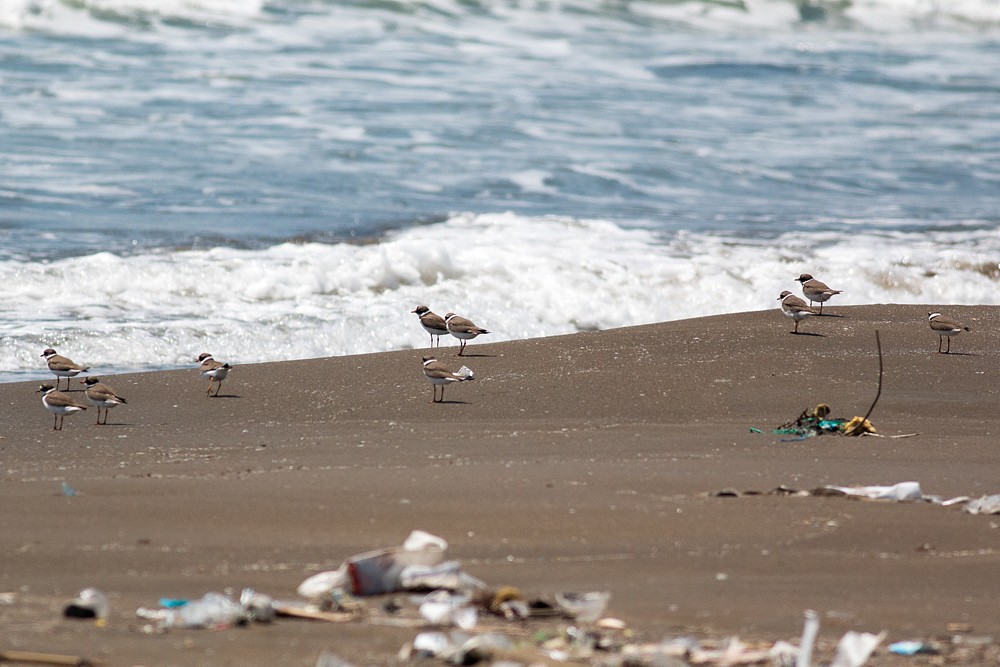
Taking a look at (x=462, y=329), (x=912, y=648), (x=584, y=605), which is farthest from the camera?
(x=462, y=329)

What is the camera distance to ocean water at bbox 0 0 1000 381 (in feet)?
39.6

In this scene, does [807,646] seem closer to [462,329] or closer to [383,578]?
[383,578]

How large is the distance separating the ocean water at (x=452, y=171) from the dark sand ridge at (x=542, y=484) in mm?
2153

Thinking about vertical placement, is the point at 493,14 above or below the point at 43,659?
above

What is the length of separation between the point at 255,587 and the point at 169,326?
6.58 m

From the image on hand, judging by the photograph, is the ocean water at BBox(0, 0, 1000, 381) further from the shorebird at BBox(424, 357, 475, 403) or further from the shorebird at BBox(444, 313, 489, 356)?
the shorebird at BBox(424, 357, 475, 403)

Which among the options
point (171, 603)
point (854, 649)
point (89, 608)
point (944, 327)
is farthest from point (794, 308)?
point (89, 608)

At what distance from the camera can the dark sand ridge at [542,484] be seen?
4.52 meters

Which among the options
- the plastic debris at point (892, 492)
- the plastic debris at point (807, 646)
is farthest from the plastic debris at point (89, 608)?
the plastic debris at point (892, 492)

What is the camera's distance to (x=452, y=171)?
18672 millimetres

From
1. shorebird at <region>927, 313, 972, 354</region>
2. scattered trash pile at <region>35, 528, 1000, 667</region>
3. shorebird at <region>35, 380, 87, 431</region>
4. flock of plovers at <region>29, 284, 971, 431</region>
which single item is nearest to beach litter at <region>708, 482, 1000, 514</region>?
scattered trash pile at <region>35, 528, 1000, 667</region>

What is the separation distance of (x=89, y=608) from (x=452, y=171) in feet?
48.7

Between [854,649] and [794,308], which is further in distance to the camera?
[794,308]

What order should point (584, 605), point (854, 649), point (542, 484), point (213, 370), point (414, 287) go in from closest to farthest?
point (854, 649)
point (584, 605)
point (542, 484)
point (213, 370)
point (414, 287)
